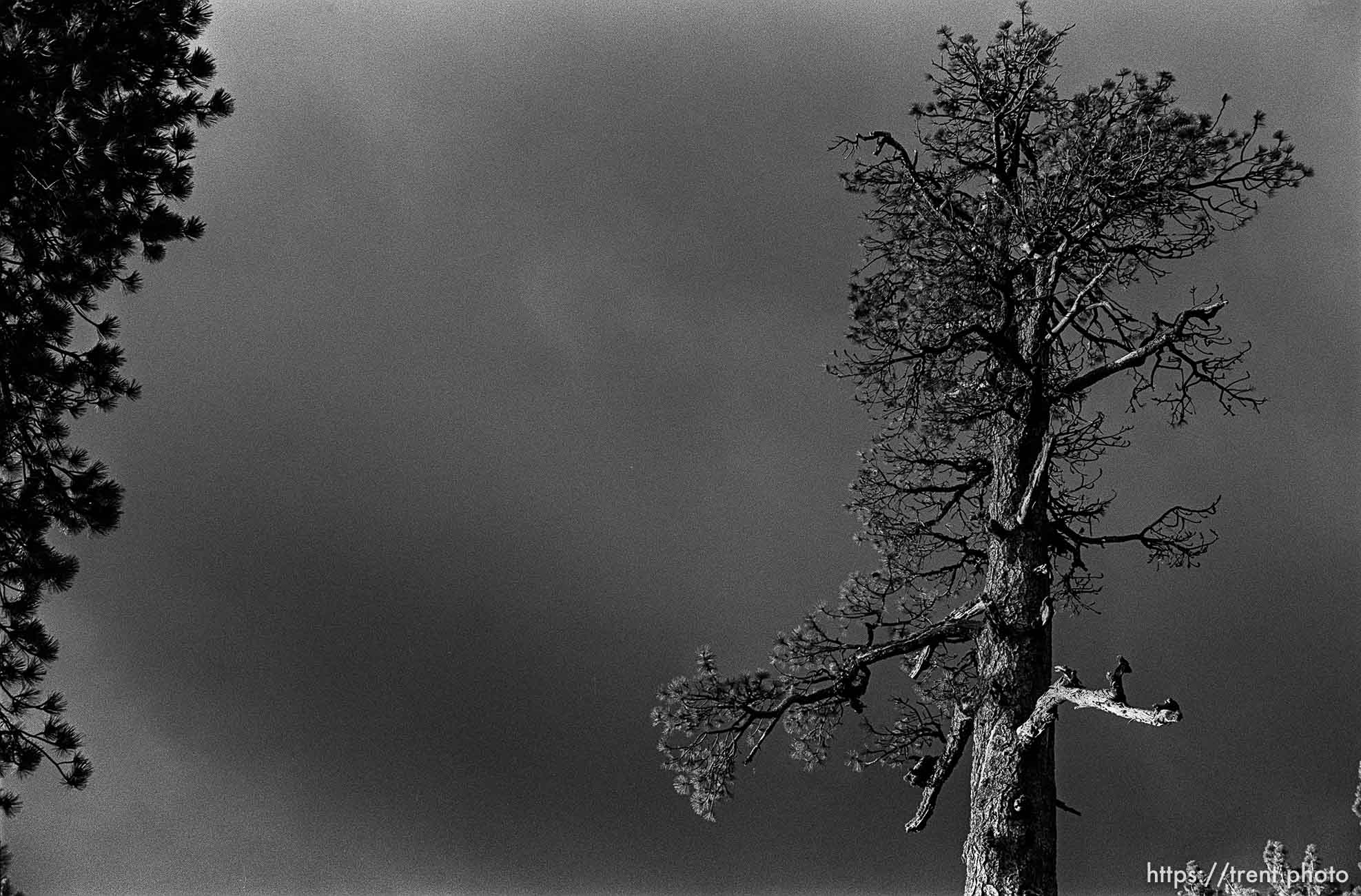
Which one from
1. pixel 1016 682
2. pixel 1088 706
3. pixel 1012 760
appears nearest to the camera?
pixel 1088 706

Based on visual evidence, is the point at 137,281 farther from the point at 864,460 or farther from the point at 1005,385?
the point at 1005,385

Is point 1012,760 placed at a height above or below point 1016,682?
below

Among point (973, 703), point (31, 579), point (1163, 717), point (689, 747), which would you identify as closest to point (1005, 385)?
point (973, 703)

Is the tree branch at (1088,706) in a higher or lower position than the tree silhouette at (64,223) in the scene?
lower

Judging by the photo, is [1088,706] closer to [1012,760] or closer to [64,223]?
[1012,760]

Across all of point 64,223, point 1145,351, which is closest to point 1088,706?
point 1145,351

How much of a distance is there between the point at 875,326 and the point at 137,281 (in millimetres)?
6513

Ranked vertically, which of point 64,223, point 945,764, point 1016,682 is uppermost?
point 64,223

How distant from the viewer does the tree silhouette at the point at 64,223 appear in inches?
309

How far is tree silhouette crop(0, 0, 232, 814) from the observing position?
25.7 feet

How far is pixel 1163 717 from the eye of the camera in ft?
21.7

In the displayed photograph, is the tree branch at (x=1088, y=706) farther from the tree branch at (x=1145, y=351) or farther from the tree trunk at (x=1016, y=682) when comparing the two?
the tree branch at (x=1145, y=351)

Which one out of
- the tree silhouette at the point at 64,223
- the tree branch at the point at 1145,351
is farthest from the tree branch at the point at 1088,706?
the tree silhouette at the point at 64,223

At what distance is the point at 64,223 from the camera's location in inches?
326
